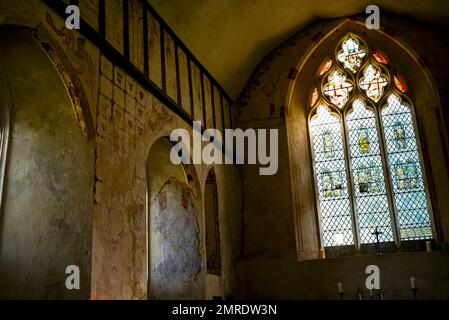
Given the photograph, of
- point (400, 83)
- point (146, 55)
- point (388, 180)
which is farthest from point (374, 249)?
point (146, 55)

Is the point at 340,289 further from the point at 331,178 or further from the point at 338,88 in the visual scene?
the point at 338,88

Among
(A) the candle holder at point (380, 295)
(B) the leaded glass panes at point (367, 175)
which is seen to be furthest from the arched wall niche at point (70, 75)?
(B) the leaded glass panes at point (367, 175)

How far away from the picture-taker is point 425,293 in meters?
8.41

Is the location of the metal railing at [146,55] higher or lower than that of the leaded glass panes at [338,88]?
lower

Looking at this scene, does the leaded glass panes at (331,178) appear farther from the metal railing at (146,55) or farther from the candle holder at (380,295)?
the metal railing at (146,55)

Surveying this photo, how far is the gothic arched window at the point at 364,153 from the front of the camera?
9.34 m

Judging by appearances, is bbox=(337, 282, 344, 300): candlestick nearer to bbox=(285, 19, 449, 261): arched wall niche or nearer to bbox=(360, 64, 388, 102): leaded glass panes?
bbox=(285, 19, 449, 261): arched wall niche

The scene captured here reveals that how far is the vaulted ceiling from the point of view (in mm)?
7898

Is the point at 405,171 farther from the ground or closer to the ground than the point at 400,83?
closer to the ground

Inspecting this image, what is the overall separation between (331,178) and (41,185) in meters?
6.24

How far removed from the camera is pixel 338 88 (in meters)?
10.4

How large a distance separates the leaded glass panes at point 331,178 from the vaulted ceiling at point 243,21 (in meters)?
1.77
